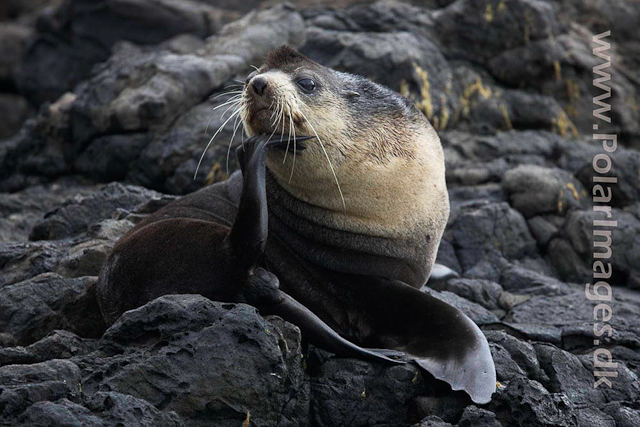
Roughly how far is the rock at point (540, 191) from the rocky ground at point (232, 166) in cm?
2

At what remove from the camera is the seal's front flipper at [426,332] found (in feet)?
14.7

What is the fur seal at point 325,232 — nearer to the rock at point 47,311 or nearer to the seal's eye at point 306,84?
the seal's eye at point 306,84

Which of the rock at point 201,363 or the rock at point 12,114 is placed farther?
the rock at point 12,114

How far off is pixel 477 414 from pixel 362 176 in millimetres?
1959

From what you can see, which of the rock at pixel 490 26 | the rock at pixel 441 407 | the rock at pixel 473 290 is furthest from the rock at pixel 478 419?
the rock at pixel 490 26

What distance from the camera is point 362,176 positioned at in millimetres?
5547

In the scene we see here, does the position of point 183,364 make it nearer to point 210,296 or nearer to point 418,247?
point 210,296

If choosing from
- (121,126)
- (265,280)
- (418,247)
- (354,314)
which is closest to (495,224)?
(418,247)

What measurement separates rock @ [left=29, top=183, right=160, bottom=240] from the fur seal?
6.72 feet

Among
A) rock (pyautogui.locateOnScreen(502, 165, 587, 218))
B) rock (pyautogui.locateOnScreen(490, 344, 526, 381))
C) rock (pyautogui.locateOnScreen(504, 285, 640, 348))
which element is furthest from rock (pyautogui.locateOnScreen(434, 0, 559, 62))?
rock (pyautogui.locateOnScreen(490, 344, 526, 381))

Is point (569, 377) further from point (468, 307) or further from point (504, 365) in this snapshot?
point (468, 307)

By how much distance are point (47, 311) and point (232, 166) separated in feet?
15.4

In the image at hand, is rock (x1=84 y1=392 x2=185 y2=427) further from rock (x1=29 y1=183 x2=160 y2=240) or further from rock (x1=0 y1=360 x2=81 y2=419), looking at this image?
rock (x1=29 y1=183 x2=160 y2=240)

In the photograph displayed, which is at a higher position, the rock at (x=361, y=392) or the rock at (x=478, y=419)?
the rock at (x=478, y=419)
